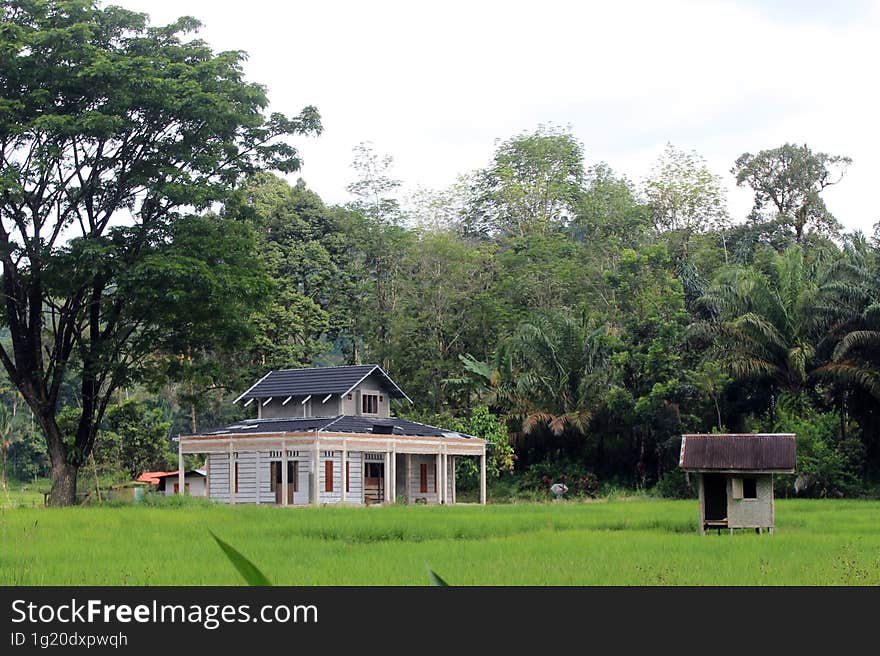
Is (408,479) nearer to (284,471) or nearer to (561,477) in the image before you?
(561,477)

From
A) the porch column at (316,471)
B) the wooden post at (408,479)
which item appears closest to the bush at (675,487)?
the wooden post at (408,479)

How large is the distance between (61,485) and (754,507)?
66.5 ft

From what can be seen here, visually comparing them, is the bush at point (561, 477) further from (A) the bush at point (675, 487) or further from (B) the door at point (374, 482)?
(B) the door at point (374, 482)

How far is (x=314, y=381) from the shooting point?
41344 mm

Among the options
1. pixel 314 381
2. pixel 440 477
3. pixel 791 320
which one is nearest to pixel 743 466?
pixel 791 320

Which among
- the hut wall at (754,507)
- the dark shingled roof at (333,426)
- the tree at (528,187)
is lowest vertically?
the hut wall at (754,507)

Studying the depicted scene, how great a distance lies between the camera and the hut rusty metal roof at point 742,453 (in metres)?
21.4

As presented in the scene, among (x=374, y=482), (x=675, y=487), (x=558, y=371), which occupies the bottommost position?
(x=675, y=487)

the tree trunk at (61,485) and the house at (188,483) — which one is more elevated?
the tree trunk at (61,485)

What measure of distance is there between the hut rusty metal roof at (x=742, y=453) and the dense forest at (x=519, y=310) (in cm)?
1530

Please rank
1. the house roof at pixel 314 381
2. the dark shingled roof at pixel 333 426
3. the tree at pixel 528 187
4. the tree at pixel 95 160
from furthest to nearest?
the tree at pixel 528 187 < the house roof at pixel 314 381 < the dark shingled roof at pixel 333 426 < the tree at pixel 95 160

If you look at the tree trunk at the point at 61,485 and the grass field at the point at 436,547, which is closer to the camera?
the grass field at the point at 436,547

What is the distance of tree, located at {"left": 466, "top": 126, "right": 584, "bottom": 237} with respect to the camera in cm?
5612
